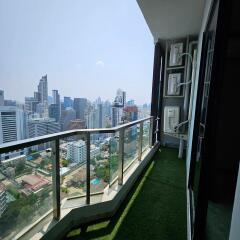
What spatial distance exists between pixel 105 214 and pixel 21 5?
12.3 feet

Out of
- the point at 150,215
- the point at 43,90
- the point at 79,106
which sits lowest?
the point at 150,215

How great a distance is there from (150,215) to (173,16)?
144 inches

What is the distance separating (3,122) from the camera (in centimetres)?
155

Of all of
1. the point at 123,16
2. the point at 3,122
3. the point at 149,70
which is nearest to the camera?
the point at 3,122

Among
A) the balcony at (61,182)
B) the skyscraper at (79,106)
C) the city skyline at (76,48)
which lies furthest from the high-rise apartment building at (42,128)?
the skyscraper at (79,106)

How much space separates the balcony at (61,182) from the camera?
1208 millimetres

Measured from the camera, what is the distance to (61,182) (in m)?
1.60

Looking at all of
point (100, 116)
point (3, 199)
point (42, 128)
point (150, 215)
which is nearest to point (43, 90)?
point (100, 116)

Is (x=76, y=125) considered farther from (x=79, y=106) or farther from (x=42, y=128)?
(x=79, y=106)

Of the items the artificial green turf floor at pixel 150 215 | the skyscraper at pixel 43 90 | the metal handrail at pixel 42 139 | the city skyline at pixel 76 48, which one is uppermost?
the city skyline at pixel 76 48

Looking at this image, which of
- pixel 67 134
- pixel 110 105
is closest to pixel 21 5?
pixel 110 105

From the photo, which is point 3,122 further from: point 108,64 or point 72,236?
point 108,64

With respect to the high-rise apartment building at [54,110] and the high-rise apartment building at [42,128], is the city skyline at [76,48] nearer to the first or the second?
the high-rise apartment building at [54,110]

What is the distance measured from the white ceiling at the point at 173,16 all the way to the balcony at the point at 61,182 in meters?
2.42
